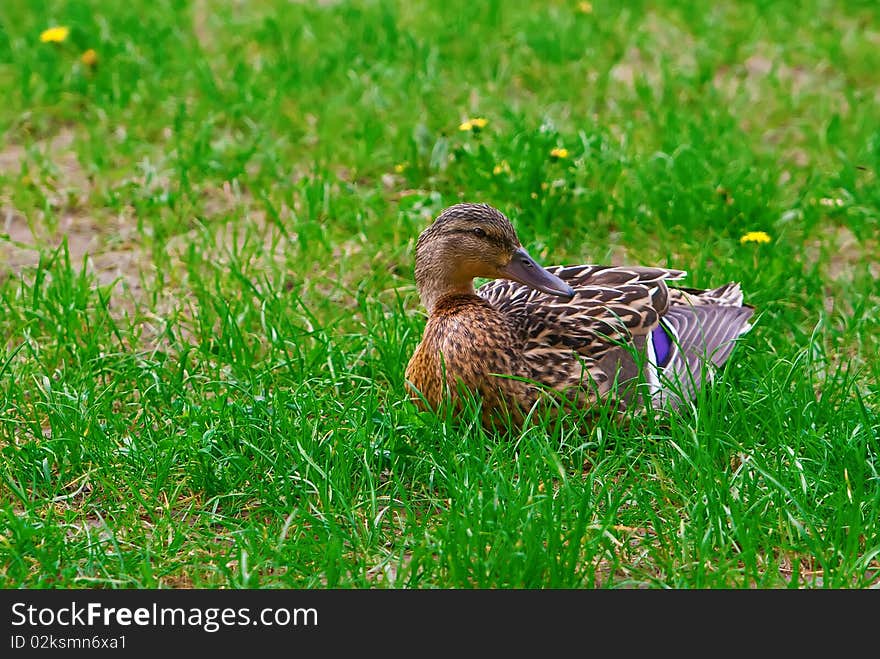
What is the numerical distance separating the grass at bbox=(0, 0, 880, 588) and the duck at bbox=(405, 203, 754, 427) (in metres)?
0.12

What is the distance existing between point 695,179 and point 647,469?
2227 mm

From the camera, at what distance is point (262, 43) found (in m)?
7.54

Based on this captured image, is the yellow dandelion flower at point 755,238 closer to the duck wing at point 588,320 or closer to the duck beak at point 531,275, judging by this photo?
the duck wing at point 588,320

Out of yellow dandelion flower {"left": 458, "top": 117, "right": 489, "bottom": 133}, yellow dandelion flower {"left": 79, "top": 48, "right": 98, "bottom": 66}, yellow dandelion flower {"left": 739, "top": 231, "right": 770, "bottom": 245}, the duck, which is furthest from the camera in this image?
yellow dandelion flower {"left": 79, "top": 48, "right": 98, "bottom": 66}

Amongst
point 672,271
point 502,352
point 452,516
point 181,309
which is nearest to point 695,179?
point 672,271

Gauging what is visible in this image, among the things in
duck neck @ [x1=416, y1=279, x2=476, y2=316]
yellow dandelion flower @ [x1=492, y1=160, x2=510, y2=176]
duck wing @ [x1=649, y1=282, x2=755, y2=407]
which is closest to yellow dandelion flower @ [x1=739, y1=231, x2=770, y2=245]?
duck wing @ [x1=649, y1=282, x2=755, y2=407]

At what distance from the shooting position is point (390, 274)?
5.43 meters

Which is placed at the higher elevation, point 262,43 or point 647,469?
point 262,43

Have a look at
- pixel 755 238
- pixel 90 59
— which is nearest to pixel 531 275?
pixel 755 238

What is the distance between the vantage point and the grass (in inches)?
144

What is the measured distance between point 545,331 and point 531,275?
0.23 meters

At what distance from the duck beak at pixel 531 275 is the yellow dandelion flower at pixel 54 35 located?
3.81 metres

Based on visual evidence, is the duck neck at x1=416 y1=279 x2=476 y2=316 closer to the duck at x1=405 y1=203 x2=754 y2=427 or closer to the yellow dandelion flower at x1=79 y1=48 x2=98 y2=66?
the duck at x1=405 y1=203 x2=754 y2=427
